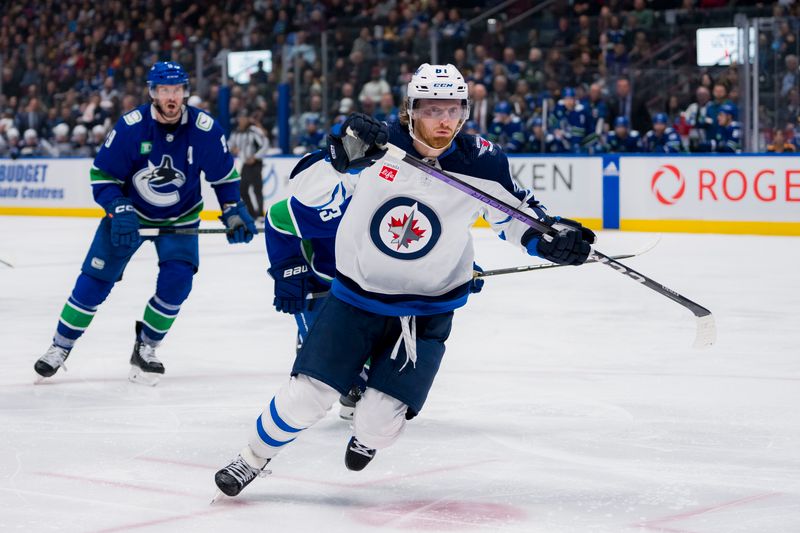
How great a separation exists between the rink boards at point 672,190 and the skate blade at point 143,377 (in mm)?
7575

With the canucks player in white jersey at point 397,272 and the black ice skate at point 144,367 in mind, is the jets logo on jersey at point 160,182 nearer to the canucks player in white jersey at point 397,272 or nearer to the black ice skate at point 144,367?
the black ice skate at point 144,367

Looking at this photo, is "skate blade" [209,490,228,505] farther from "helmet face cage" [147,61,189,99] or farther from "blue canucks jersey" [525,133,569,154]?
"blue canucks jersey" [525,133,569,154]

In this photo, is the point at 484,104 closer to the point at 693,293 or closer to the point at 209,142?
the point at 693,293

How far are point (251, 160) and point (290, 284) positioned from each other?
9902mm

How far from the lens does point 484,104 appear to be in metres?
13.1

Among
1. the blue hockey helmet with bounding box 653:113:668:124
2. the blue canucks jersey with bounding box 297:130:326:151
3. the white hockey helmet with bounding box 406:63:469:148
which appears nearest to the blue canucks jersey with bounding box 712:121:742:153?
the blue hockey helmet with bounding box 653:113:668:124

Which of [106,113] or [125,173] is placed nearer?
[125,173]

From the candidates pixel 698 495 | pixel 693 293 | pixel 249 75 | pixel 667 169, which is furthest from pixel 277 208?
pixel 249 75

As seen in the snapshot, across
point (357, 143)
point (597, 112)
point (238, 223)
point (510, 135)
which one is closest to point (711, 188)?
point (597, 112)

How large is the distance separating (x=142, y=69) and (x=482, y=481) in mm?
14536

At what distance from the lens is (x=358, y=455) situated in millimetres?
3395

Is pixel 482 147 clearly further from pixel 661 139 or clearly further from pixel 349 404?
pixel 661 139

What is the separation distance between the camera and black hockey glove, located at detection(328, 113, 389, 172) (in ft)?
9.87

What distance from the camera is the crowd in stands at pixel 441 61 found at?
12.1 metres
